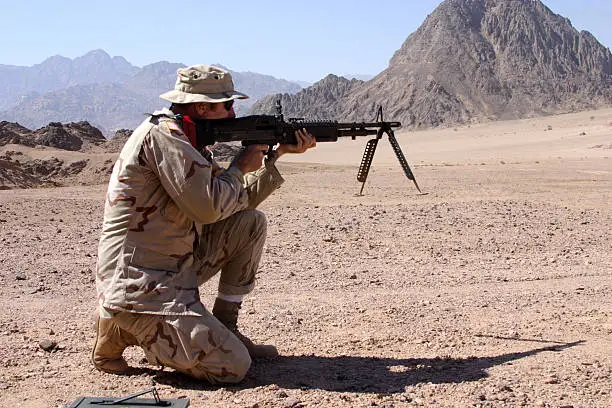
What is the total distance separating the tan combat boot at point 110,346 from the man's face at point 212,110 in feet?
3.86

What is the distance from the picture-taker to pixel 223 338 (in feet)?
13.6

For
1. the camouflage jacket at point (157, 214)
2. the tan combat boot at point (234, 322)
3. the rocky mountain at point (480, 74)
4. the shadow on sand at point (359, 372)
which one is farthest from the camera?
the rocky mountain at point (480, 74)

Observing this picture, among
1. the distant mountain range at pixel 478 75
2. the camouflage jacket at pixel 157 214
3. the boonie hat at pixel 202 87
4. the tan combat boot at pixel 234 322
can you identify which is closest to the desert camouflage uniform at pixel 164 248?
the camouflage jacket at pixel 157 214

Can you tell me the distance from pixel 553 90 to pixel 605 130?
38.9 meters

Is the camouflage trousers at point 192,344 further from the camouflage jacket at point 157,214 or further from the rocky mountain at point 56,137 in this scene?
the rocky mountain at point 56,137

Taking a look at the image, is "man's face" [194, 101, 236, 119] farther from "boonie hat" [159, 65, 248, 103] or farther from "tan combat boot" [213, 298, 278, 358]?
"tan combat boot" [213, 298, 278, 358]

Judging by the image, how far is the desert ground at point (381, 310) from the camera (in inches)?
163

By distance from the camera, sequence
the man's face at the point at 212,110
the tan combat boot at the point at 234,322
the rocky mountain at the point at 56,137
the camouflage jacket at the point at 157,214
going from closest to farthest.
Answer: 1. the camouflage jacket at the point at 157,214
2. the man's face at the point at 212,110
3. the tan combat boot at the point at 234,322
4. the rocky mountain at the point at 56,137

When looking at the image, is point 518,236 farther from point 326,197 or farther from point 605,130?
point 605,130

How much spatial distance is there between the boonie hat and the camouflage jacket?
0.45 ft

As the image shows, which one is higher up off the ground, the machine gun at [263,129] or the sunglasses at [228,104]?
the sunglasses at [228,104]

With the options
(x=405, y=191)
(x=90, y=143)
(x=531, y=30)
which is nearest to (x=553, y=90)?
(x=531, y=30)

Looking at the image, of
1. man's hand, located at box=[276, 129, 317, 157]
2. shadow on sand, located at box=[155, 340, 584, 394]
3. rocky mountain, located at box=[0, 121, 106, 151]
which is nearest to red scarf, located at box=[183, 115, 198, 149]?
man's hand, located at box=[276, 129, 317, 157]

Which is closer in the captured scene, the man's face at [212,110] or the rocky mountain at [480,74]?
the man's face at [212,110]
